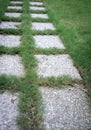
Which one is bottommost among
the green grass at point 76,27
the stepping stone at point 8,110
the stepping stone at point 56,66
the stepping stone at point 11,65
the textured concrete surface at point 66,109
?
the green grass at point 76,27

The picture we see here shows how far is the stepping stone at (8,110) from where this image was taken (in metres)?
2.24

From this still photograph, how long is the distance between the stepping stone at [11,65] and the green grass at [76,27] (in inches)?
31.5

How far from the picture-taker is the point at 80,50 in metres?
4.00

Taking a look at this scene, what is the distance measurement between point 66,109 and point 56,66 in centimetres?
100

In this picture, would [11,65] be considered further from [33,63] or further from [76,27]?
[76,27]

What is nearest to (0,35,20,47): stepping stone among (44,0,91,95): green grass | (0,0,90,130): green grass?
(0,0,90,130): green grass

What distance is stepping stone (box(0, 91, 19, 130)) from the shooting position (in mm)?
2240

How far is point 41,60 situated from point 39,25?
187 centimetres

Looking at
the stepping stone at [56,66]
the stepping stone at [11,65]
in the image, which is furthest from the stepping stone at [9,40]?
the stepping stone at [56,66]

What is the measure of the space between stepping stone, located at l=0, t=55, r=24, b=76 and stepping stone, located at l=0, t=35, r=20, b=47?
1.58 ft

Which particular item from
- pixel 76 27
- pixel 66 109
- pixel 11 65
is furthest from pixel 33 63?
pixel 76 27

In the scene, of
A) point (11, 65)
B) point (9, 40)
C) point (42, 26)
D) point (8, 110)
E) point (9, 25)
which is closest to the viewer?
point (8, 110)

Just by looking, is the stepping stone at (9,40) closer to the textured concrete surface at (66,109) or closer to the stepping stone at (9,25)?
the stepping stone at (9,25)

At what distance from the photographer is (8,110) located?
8.03ft
